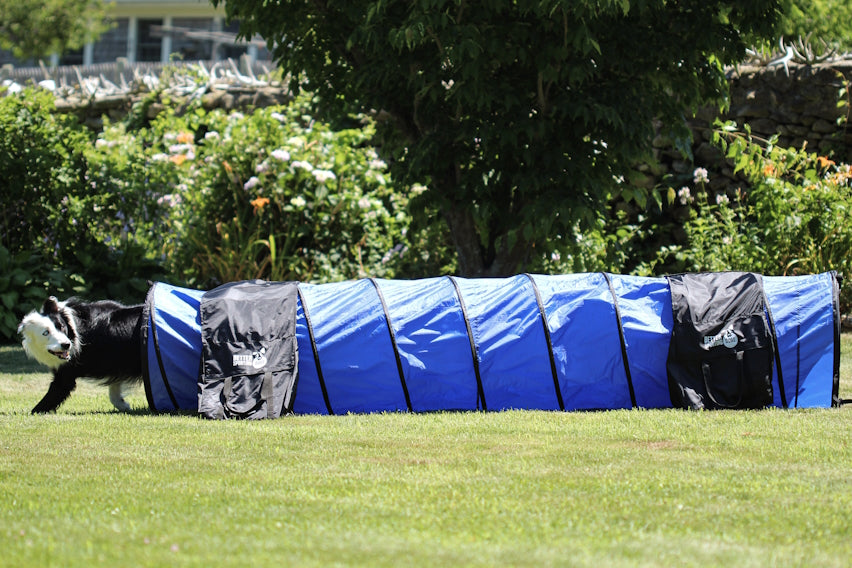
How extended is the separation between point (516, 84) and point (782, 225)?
405 centimetres

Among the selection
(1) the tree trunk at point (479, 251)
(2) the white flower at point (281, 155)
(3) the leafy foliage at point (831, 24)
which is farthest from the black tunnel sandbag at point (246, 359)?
(3) the leafy foliage at point (831, 24)

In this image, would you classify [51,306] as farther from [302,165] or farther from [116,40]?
[116,40]

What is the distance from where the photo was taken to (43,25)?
32.7 meters

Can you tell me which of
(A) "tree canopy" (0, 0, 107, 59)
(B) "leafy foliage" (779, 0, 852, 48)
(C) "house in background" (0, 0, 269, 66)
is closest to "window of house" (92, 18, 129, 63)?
(C) "house in background" (0, 0, 269, 66)

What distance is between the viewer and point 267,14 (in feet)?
30.3

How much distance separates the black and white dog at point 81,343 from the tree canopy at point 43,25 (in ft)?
91.1

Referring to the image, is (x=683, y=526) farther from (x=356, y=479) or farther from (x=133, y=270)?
(x=133, y=270)

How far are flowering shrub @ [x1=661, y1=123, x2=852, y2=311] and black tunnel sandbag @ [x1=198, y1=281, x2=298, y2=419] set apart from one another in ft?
18.9

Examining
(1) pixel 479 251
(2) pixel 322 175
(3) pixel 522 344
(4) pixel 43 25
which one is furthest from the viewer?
(4) pixel 43 25

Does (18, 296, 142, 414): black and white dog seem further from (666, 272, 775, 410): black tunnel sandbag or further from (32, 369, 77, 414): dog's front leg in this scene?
(666, 272, 775, 410): black tunnel sandbag

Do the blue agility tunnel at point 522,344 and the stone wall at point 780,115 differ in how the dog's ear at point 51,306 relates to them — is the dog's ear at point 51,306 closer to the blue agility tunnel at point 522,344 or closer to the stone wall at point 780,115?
the blue agility tunnel at point 522,344

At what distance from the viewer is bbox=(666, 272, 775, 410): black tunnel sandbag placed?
7.19 m

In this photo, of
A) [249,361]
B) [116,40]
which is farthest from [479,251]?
[116,40]

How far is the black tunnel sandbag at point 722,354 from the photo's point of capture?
719cm
